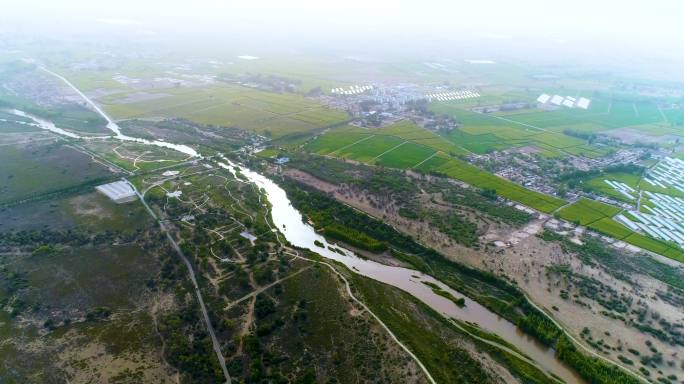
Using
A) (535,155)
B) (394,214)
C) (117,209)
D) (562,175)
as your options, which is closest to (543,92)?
(535,155)

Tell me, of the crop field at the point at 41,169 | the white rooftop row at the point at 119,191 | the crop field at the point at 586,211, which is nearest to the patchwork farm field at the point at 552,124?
the crop field at the point at 586,211

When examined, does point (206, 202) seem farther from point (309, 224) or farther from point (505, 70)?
point (505, 70)

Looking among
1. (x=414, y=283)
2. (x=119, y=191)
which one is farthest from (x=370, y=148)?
(x=119, y=191)

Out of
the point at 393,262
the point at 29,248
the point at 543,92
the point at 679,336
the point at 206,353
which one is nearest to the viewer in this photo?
the point at 206,353

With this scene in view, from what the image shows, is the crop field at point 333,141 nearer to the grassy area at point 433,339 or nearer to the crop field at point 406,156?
the crop field at point 406,156

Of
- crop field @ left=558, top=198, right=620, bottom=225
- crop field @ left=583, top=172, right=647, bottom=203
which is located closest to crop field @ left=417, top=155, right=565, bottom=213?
crop field @ left=558, top=198, right=620, bottom=225

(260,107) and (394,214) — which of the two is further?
(260,107)

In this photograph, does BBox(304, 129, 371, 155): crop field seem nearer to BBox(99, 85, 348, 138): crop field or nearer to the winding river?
BBox(99, 85, 348, 138): crop field

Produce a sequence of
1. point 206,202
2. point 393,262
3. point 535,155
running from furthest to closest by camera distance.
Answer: point 535,155 → point 206,202 → point 393,262
